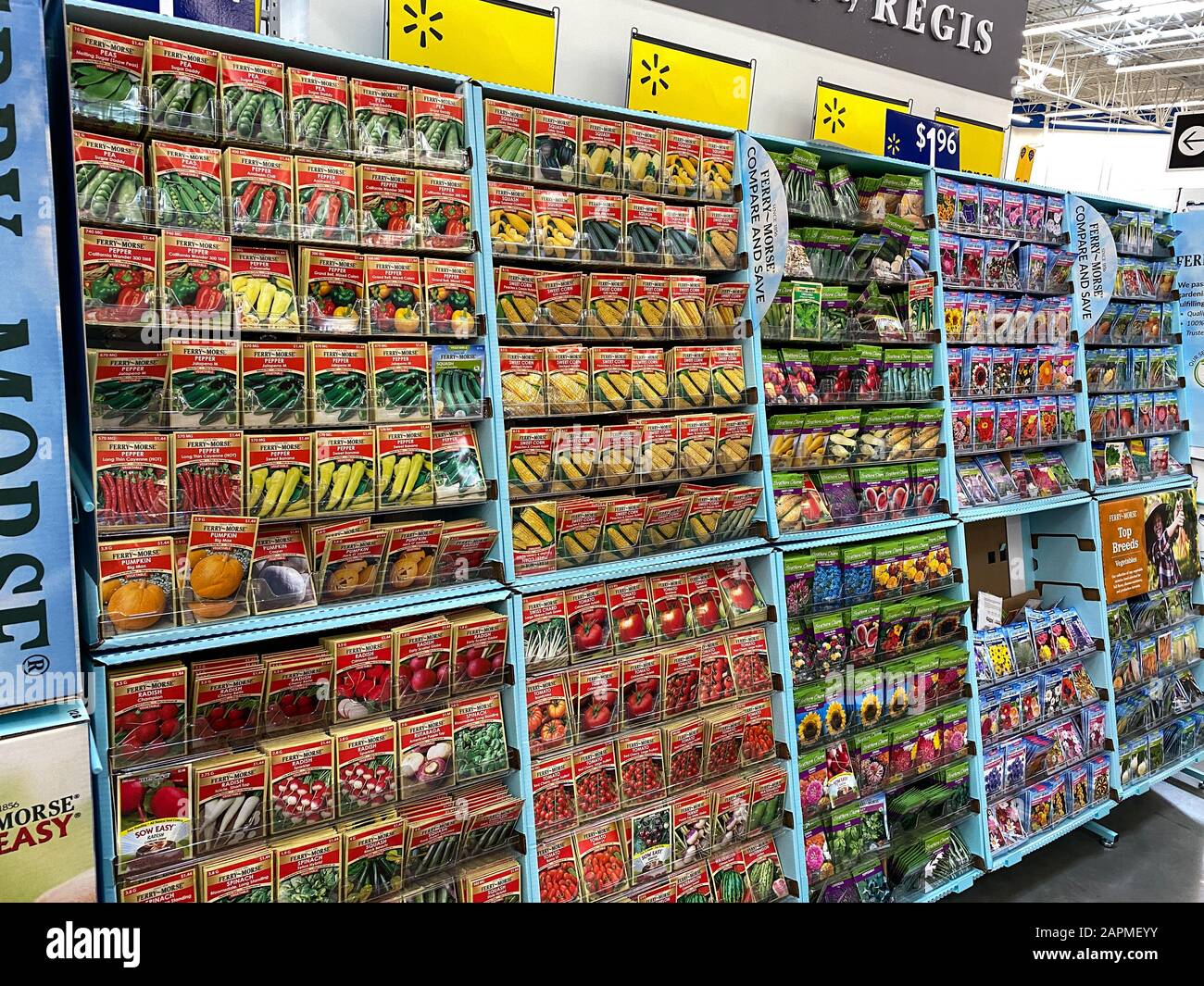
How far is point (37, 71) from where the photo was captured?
5.99 ft

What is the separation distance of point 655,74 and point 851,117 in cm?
121

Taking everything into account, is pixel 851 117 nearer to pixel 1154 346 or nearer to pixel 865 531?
pixel 865 531

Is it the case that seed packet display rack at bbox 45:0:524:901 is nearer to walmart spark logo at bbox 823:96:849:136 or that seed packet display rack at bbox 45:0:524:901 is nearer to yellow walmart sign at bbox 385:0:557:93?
yellow walmart sign at bbox 385:0:557:93

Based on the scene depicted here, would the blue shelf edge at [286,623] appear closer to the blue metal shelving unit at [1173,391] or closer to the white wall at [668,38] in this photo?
the white wall at [668,38]

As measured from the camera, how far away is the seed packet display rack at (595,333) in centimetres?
Result: 262

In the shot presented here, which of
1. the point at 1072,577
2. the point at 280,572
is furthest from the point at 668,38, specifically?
the point at 1072,577

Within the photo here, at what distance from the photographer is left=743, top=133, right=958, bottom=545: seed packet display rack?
338 cm

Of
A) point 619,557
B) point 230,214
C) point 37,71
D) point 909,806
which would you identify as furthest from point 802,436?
point 37,71

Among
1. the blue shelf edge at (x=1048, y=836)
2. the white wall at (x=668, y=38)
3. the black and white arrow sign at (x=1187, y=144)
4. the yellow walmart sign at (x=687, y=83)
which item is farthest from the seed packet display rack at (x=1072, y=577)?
the black and white arrow sign at (x=1187, y=144)

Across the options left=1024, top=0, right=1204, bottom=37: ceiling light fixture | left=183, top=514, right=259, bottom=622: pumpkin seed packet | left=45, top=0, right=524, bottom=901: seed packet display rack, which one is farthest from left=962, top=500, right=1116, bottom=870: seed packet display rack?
left=1024, top=0, right=1204, bottom=37: ceiling light fixture

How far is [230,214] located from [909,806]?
333cm

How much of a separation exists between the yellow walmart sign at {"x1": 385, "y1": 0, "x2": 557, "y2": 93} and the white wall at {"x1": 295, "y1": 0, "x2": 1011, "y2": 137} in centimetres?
11

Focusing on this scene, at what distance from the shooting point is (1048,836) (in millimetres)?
4184
